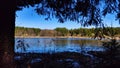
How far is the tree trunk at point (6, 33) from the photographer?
546cm

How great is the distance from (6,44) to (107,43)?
3432 millimetres

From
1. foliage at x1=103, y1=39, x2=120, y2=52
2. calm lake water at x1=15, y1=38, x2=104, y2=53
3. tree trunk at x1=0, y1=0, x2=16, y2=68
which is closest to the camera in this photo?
tree trunk at x1=0, y1=0, x2=16, y2=68

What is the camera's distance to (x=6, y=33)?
548 centimetres

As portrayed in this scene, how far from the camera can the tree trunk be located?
5465mm

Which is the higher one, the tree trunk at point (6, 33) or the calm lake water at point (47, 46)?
the tree trunk at point (6, 33)

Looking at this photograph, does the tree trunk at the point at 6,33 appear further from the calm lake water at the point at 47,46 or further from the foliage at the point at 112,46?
the calm lake water at the point at 47,46

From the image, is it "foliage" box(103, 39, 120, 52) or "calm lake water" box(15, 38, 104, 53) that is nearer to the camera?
"foliage" box(103, 39, 120, 52)

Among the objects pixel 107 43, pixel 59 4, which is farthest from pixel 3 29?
pixel 107 43

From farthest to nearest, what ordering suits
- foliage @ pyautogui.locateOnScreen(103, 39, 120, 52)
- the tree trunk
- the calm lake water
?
the calm lake water
foliage @ pyautogui.locateOnScreen(103, 39, 120, 52)
the tree trunk

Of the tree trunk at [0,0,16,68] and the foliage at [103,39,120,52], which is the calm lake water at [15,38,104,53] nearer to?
the foliage at [103,39,120,52]

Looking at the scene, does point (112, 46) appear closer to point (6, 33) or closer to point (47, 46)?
point (6, 33)

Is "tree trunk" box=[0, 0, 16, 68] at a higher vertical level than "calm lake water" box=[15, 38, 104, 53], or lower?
higher

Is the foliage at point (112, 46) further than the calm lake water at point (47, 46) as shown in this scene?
No

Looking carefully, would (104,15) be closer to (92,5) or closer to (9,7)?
(92,5)
